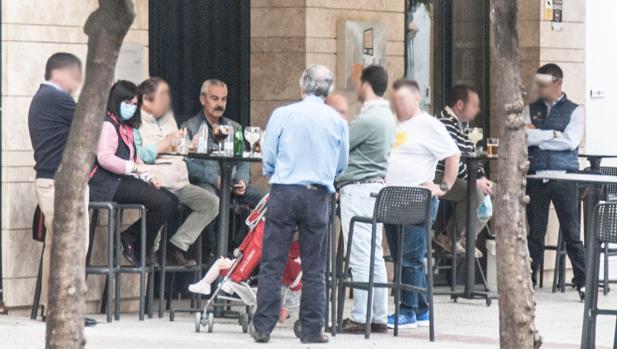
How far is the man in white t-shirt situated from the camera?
12070 millimetres

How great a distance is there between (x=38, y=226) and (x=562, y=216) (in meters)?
5.22

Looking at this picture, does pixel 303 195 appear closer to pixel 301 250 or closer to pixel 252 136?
pixel 301 250

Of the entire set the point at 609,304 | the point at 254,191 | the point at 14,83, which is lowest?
the point at 609,304

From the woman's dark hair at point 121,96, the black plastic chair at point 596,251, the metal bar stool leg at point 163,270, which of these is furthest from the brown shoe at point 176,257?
the black plastic chair at point 596,251

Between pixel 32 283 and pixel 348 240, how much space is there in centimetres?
252

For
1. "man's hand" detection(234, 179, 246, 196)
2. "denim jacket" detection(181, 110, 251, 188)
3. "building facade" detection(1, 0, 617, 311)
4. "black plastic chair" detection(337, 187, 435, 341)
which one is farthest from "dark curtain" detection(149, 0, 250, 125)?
"black plastic chair" detection(337, 187, 435, 341)

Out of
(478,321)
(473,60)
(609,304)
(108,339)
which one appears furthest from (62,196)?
(473,60)

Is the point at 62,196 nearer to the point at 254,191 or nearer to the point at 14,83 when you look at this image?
the point at 14,83

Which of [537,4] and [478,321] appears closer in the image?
[478,321]

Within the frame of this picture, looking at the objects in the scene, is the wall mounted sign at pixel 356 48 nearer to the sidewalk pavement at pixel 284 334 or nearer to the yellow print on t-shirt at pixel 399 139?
the yellow print on t-shirt at pixel 399 139

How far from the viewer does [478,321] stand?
1305 centimetres

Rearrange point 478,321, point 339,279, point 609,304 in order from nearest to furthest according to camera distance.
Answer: point 339,279, point 478,321, point 609,304

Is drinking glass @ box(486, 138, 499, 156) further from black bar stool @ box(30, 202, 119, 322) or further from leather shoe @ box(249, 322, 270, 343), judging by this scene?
leather shoe @ box(249, 322, 270, 343)

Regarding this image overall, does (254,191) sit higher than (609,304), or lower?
higher
